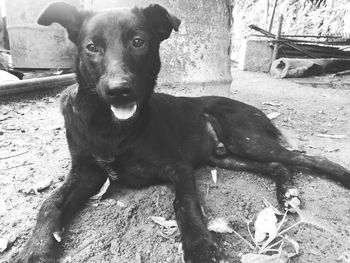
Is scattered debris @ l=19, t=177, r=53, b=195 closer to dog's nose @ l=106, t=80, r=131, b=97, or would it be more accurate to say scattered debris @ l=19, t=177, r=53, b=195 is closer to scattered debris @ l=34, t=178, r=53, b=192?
scattered debris @ l=34, t=178, r=53, b=192

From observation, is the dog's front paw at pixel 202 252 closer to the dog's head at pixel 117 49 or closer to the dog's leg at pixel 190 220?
the dog's leg at pixel 190 220

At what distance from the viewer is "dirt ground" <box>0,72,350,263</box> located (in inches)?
75.9

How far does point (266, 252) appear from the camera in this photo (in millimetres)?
1880

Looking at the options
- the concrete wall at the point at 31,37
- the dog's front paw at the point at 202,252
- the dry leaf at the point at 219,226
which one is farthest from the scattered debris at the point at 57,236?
the concrete wall at the point at 31,37

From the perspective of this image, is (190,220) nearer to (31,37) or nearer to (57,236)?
(57,236)

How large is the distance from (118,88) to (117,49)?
363mm

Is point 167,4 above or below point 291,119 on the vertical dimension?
above

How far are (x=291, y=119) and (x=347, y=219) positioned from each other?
8.79 feet

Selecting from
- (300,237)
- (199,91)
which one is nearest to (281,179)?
(300,237)

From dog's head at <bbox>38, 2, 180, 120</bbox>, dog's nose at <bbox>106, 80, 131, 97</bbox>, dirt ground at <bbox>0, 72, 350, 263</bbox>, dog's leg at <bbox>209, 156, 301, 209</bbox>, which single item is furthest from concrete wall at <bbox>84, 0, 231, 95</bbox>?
dog's nose at <bbox>106, 80, 131, 97</bbox>

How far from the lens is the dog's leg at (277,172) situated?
2372mm

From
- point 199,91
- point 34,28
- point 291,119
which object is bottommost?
point 291,119

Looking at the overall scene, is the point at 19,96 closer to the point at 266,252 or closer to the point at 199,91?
the point at 199,91

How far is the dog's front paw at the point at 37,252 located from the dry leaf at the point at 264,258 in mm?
1058
